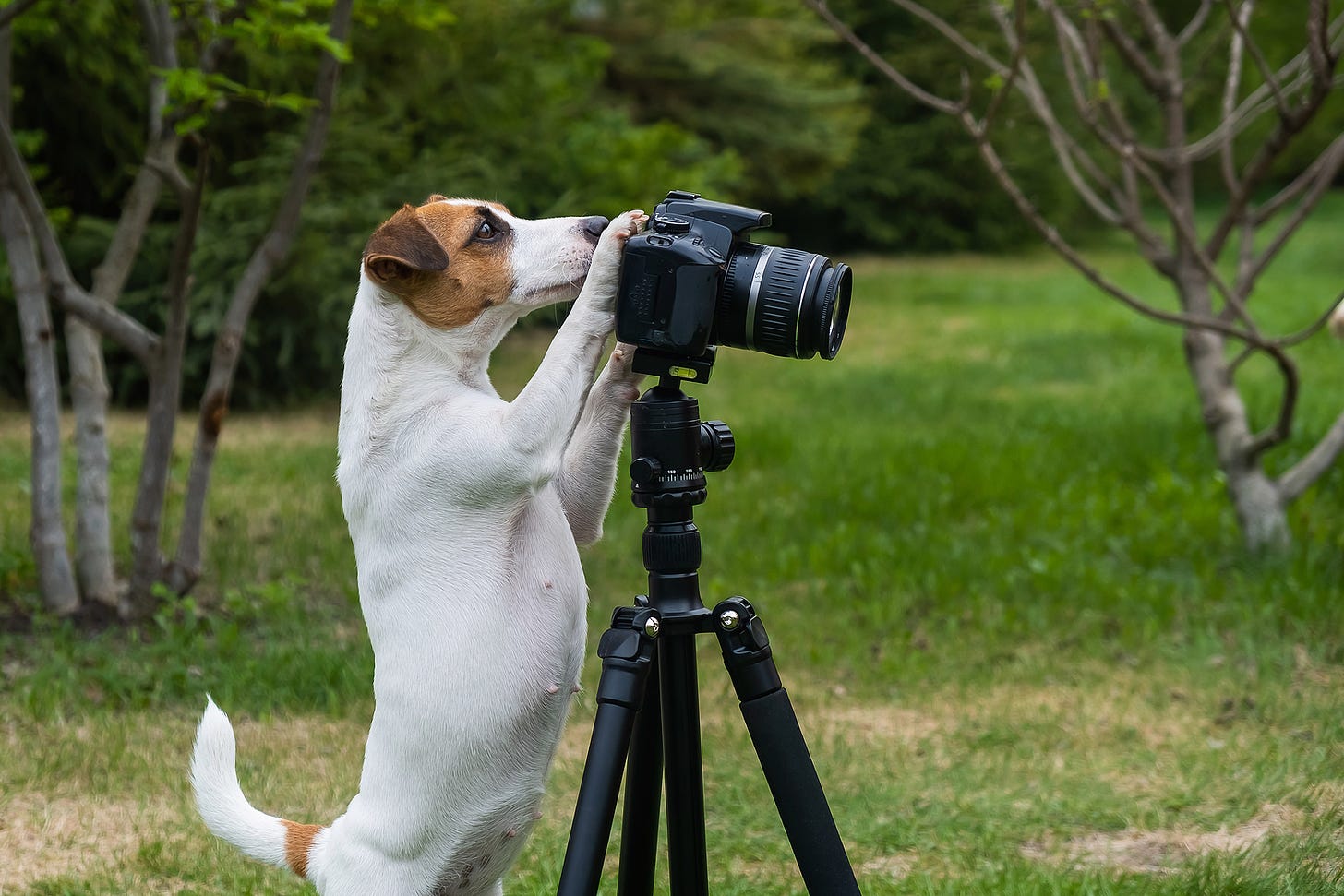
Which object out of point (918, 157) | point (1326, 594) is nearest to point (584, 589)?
point (1326, 594)

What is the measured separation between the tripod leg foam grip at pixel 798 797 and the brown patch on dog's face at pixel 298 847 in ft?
3.01

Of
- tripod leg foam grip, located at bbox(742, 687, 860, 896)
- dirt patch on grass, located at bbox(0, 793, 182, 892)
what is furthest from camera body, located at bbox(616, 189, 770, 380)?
dirt patch on grass, located at bbox(0, 793, 182, 892)

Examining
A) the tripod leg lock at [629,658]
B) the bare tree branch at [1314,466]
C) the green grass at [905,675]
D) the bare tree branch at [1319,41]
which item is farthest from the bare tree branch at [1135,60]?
the tripod leg lock at [629,658]

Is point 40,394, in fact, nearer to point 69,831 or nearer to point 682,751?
point 69,831

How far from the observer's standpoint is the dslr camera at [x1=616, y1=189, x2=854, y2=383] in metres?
2.16

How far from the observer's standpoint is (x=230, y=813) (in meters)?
2.60

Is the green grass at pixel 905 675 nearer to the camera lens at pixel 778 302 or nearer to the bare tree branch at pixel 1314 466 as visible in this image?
the bare tree branch at pixel 1314 466

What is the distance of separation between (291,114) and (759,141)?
8559 millimetres

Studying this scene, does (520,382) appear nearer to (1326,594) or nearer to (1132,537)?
(1132,537)

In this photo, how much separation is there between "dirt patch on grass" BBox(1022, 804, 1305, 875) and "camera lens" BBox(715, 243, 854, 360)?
1991 millimetres

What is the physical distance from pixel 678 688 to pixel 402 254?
924mm

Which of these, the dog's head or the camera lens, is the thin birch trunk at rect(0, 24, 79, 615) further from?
the camera lens

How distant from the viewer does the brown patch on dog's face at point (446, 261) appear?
2457mm

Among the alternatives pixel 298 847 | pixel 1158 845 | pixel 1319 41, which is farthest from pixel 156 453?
pixel 1319 41
